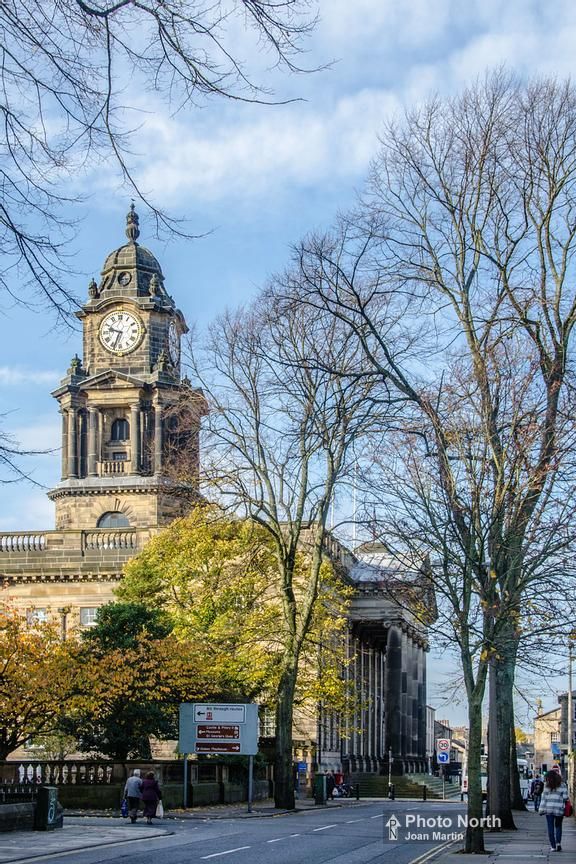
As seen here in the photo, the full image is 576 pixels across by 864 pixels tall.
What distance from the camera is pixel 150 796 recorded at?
34.0 metres

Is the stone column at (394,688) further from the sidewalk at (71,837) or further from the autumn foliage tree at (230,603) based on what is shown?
the sidewalk at (71,837)

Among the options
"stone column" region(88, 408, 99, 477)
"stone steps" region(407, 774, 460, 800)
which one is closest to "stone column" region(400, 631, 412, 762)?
"stone steps" region(407, 774, 460, 800)

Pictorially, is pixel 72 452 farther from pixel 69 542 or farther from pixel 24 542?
pixel 69 542

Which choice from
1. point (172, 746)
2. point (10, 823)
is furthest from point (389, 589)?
point (172, 746)

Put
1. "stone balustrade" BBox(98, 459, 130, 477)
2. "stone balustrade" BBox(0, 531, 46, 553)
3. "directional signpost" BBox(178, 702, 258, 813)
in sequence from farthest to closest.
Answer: "stone balustrade" BBox(98, 459, 130, 477)
"stone balustrade" BBox(0, 531, 46, 553)
"directional signpost" BBox(178, 702, 258, 813)

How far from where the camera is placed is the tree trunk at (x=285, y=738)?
42.8 metres

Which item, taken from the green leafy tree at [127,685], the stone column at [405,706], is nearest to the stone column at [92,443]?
the stone column at [405,706]

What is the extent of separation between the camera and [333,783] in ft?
216

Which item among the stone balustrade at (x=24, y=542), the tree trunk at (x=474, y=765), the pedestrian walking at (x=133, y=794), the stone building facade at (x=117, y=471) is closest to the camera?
the tree trunk at (x=474, y=765)

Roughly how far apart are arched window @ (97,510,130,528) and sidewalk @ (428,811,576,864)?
4524cm

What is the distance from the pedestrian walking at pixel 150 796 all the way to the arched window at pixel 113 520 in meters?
41.9

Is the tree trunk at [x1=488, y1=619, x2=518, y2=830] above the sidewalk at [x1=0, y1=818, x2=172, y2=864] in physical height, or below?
above

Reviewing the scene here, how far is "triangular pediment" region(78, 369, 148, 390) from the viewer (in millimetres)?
76875

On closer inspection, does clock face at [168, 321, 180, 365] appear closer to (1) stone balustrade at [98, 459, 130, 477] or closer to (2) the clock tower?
(2) the clock tower
